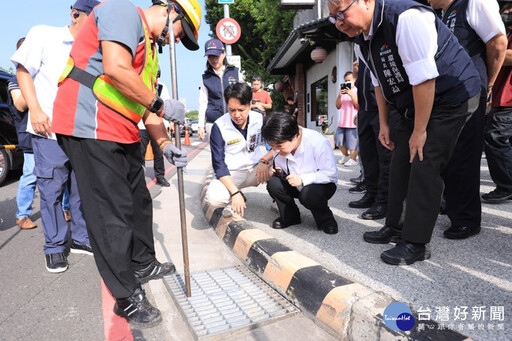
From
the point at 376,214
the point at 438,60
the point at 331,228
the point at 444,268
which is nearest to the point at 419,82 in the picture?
the point at 438,60

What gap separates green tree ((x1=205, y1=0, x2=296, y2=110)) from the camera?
48.2 feet

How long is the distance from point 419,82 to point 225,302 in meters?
1.61

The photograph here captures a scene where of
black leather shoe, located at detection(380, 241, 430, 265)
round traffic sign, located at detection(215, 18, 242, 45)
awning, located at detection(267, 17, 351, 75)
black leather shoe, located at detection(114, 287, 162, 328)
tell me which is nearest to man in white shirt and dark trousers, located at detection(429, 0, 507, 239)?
black leather shoe, located at detection(380, 241, 430, 265)

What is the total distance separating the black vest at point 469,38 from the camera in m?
2.41

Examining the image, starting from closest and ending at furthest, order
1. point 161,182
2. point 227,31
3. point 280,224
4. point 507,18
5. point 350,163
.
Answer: point 507,18 → point 280,224 → point 161,182 → point 350,163 → point 227,31

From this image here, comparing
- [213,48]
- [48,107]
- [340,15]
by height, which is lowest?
[48,107]

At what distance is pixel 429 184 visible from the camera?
79.7 inches

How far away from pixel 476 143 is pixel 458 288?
1099mm

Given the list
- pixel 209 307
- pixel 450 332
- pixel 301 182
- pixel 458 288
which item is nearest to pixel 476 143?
pixel 458 288

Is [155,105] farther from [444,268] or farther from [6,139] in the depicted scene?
[6,139]

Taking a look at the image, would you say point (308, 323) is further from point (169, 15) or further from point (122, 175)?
point (169, 15)

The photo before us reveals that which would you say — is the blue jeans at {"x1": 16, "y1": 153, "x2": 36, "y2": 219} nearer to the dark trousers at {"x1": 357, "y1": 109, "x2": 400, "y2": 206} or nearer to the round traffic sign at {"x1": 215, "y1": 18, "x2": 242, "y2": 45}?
the dark trousers at {"x1": 357, "y1": 109, "x2": 400, "y2": 206}

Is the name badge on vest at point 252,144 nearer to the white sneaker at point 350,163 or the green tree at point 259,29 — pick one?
the white sneaker at point 350,163

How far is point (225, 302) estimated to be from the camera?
6.36 ft
